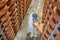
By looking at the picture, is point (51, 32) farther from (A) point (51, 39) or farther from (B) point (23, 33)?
(B) point (23, 33)

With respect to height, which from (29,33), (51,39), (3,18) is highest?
(3,18)

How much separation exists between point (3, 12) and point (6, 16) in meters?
0.15

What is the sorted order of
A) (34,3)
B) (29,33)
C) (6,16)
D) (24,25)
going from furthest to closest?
1. (34,3)
2. (24,25)
3. (29,33)
4. (6,16)

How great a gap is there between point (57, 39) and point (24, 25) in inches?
115

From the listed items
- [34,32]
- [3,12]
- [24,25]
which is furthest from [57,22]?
[24,25]

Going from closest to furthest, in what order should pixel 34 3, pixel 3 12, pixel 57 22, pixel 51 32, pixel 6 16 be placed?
1. pixel 57 22
2. pixel 51 32
3. pixel 3 12
4. pixel 6 16
5. pixel 34 3

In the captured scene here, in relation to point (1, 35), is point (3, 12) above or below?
above

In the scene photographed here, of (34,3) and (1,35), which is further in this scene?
(34,3)

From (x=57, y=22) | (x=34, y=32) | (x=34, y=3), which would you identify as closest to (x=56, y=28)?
(x=57, y=22)

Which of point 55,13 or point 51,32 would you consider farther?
point 51,32

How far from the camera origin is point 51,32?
1308 millimetres

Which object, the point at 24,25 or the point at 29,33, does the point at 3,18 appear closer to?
the point at 29,33

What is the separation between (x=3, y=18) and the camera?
1.73 m

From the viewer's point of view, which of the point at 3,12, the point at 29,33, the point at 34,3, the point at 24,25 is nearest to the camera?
the point at 3,12
